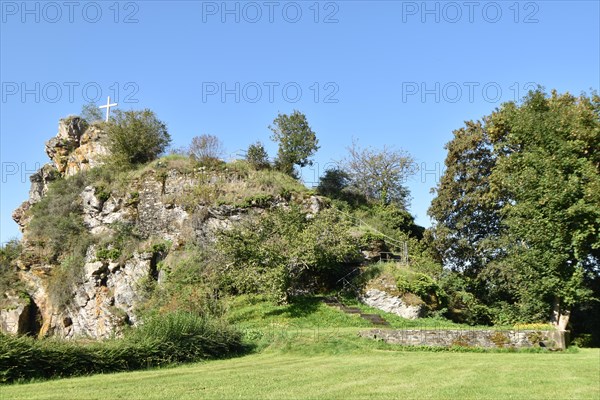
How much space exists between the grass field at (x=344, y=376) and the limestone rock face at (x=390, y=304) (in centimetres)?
744

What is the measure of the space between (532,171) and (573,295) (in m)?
5.86

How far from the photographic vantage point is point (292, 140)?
34.8 meters

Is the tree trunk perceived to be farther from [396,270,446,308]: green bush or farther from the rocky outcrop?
the rocky outcrop

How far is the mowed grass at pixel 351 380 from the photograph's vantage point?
927 cm

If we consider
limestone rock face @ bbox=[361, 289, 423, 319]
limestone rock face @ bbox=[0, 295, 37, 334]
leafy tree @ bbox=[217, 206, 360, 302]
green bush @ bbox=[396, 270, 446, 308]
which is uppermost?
leafy tree @ bbox=[217, 206, 360, 302]

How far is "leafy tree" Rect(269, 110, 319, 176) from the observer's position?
3456 cm

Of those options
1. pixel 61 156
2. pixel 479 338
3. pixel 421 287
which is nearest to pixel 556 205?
pixel 421 287

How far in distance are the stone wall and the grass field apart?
0.49m

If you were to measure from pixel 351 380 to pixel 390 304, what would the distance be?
14.5 meters

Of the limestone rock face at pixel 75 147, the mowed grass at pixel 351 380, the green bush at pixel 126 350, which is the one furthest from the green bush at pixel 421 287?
the limestone rock face at pixel 75 147

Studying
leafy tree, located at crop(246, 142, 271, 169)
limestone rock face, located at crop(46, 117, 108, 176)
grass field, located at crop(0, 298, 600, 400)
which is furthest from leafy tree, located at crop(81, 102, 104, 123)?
grass field, located at crop(0, 298, 600, 400)

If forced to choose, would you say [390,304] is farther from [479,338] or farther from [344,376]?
[344,376]

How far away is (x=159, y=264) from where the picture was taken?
93.1ft

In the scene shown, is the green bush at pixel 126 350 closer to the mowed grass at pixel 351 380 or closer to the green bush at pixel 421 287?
the mowed grass at pixel 351 380
